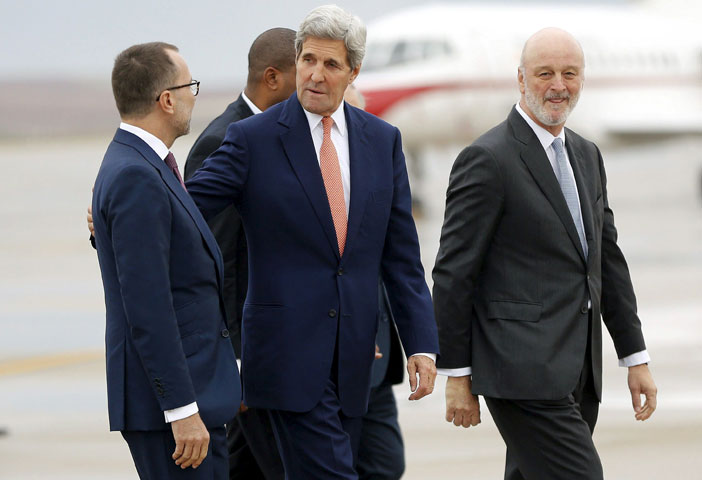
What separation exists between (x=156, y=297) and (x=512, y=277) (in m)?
1.20

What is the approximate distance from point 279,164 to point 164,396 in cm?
89

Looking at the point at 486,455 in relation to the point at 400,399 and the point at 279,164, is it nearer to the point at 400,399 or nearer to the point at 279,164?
the point at 400,399

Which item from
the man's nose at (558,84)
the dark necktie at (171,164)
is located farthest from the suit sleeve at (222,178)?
the man's nose at (558,84)

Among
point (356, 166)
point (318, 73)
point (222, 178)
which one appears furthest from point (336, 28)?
point (222, 178)

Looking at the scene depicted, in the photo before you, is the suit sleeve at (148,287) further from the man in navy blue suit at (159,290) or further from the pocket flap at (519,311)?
the pocket flap at (519,311)

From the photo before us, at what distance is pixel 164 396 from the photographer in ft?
9.98

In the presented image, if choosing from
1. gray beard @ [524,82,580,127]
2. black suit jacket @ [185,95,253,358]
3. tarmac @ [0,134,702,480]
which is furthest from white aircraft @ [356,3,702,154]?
gray beard @ [524,82,580,127]

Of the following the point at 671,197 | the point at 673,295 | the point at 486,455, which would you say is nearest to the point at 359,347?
the point at 486,455

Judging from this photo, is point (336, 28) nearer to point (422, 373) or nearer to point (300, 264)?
point (300, 264)

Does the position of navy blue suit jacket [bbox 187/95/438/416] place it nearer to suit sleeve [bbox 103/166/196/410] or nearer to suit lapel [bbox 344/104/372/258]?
suit lapel [bbox 344/104/372/258]

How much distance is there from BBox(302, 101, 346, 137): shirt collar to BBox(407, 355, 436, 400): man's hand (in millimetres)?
704

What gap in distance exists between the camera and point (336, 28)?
3.57m

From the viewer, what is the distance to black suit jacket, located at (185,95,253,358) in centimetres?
402

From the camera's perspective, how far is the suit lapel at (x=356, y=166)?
3627 mm
